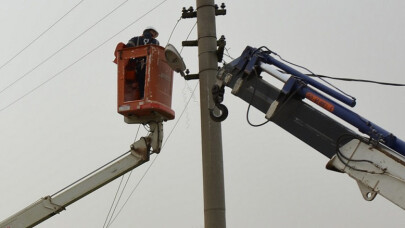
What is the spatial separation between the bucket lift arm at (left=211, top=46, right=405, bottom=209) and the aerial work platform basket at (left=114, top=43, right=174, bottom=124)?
50.9 inches

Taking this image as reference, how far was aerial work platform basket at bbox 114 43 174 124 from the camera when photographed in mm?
7285

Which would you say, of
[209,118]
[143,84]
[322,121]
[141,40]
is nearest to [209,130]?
[209,118]

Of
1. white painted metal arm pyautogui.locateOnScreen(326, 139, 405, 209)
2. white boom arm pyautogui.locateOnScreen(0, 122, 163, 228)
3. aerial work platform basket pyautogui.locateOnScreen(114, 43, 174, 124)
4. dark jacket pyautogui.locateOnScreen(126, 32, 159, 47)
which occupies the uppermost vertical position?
dark jacket pyautogui.locateOnScreen(126, 32, 159, 47)

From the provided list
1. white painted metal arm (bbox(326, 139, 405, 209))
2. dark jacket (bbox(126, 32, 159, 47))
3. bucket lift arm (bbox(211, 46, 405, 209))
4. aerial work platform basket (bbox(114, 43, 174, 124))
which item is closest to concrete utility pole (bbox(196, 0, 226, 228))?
aerial work platform basket (bbox(114, 43, 174, 124))

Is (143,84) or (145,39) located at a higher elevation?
(145,39)

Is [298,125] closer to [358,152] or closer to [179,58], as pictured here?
[358,152]

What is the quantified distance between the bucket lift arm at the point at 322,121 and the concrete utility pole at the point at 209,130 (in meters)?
1.35

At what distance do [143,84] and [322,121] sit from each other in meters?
3.17

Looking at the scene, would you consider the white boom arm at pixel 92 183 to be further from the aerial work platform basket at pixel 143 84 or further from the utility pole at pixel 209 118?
the utility pole at pixel 209 118

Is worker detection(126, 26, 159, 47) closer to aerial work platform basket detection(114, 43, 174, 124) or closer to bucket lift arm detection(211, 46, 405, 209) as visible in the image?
aerial work platform basket detection(114, 43, 174, 124)

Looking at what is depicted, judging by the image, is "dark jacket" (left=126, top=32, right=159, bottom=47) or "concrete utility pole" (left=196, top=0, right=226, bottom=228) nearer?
"concrete utility pole" (left=196, top=0, right=226, bottom=228)

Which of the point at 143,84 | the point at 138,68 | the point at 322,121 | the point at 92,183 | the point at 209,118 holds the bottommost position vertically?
the point at 322,121

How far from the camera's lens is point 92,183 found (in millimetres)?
7684

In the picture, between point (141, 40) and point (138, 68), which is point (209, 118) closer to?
point (138, 68)
